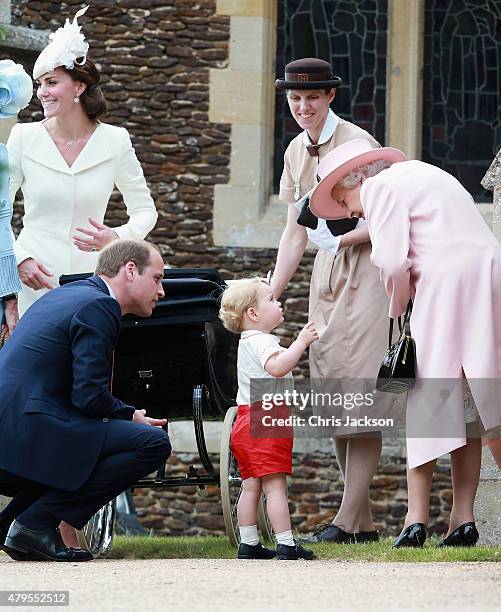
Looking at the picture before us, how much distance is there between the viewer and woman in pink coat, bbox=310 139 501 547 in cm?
587

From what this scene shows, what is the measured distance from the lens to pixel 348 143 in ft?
21.6

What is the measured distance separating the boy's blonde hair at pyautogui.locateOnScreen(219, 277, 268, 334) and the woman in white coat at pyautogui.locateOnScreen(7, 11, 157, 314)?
0.72 m

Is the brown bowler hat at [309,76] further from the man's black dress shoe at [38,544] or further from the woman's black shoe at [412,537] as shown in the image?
the man's black dress shoe at [38,544]

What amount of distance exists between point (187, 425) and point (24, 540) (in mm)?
5672

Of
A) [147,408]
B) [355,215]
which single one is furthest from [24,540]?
[355,215]

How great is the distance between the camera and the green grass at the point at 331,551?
5.75m

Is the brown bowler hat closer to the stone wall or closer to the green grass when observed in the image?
the green grass

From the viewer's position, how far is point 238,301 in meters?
6.30

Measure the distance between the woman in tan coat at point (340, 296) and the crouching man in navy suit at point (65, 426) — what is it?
126 cm

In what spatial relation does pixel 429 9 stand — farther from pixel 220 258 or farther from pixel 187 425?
pixel 187 425

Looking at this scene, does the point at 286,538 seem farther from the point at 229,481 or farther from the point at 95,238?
the point at 95,238

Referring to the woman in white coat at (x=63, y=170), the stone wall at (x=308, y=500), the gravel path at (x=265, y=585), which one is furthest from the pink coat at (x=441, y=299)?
the stone wall at (x=308, y=500)

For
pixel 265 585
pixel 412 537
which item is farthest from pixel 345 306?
pixel 265 585

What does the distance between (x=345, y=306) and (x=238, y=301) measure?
2.77 feet
